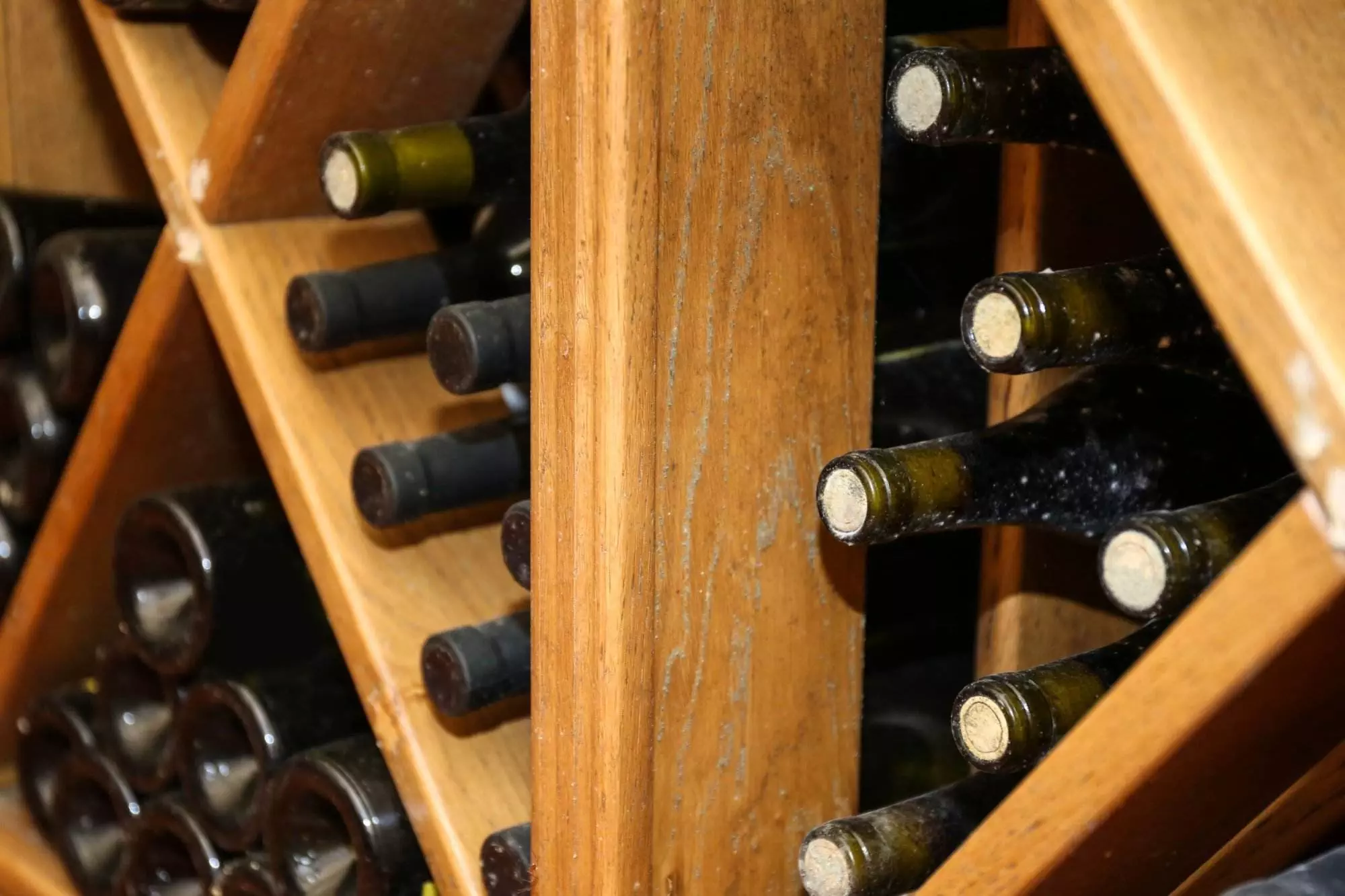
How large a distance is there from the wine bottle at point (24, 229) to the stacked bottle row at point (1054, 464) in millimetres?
599

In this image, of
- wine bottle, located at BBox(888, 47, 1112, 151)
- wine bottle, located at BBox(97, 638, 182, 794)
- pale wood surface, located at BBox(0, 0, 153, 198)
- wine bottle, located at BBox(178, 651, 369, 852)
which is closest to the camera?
wine bottle, located at BBox(888, 47, 1112, 151)

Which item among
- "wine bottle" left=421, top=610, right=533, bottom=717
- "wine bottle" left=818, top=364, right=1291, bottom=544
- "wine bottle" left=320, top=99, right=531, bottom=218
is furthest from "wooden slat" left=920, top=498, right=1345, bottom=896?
"wine bottle" left=320, top=99, right=531, bottom=218

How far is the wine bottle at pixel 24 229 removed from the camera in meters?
0.87

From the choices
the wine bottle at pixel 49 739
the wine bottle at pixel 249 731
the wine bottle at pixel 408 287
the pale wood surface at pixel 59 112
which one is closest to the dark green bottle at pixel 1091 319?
the wine bottle at pixel 408 287

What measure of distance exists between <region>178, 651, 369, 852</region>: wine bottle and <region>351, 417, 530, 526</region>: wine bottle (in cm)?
15

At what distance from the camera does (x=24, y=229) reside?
88 cm

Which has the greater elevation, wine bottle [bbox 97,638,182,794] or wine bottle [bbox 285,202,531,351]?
wine bottle [bbox 285,202,531,351]

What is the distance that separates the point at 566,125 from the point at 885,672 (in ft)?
1.14

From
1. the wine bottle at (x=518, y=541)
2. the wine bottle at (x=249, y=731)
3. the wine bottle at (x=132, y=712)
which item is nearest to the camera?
the wine bottle at (x=518, y=541)

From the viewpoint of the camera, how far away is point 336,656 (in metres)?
0.80

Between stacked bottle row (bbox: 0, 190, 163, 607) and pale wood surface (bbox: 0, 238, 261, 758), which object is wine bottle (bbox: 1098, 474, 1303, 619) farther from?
stacked bottle row (bbox: 0, 190, 163, 607)

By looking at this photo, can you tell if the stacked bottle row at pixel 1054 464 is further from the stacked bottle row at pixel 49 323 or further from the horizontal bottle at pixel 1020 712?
the stacked bottle row at pixel 49 323

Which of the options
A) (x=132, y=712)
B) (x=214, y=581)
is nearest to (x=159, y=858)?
(x=132, y=712)

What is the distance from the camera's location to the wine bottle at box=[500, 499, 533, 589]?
581 millimetres
